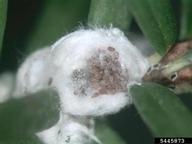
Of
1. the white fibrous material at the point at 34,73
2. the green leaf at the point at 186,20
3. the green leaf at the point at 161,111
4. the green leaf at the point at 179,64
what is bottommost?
the green leaf at the point at 161,111

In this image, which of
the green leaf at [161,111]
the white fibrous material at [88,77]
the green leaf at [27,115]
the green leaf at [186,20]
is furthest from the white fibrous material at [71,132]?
the green leaf at [186,20]

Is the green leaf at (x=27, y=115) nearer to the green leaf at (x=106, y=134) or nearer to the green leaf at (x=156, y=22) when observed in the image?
the green leaf at (x=106, y=134)

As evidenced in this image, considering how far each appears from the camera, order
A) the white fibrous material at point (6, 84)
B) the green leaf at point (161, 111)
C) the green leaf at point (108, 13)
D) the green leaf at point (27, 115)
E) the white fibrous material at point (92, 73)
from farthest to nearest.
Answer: the white fibrous material at point (6, 84)
the green leaf at point (108, 13)
the white fibrous material at point (92, 73)
the green leaf at point (27, 115)
the green leaf at point (161, 111)

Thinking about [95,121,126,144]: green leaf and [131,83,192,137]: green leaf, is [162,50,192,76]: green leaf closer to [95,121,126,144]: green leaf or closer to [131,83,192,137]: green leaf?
[131,83,192,137]: green leaf

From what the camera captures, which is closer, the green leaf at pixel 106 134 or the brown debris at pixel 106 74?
the brown debris at pixel 106 74

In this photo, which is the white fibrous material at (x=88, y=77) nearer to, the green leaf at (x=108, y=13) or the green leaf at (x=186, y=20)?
the green leaf at (x=108, y=13)

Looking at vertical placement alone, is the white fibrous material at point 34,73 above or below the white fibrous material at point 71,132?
above

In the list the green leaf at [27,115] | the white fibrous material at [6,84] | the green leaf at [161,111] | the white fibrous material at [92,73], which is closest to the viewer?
the green leaf at [161,111]

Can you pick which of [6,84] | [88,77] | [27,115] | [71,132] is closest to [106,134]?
[71,132]
